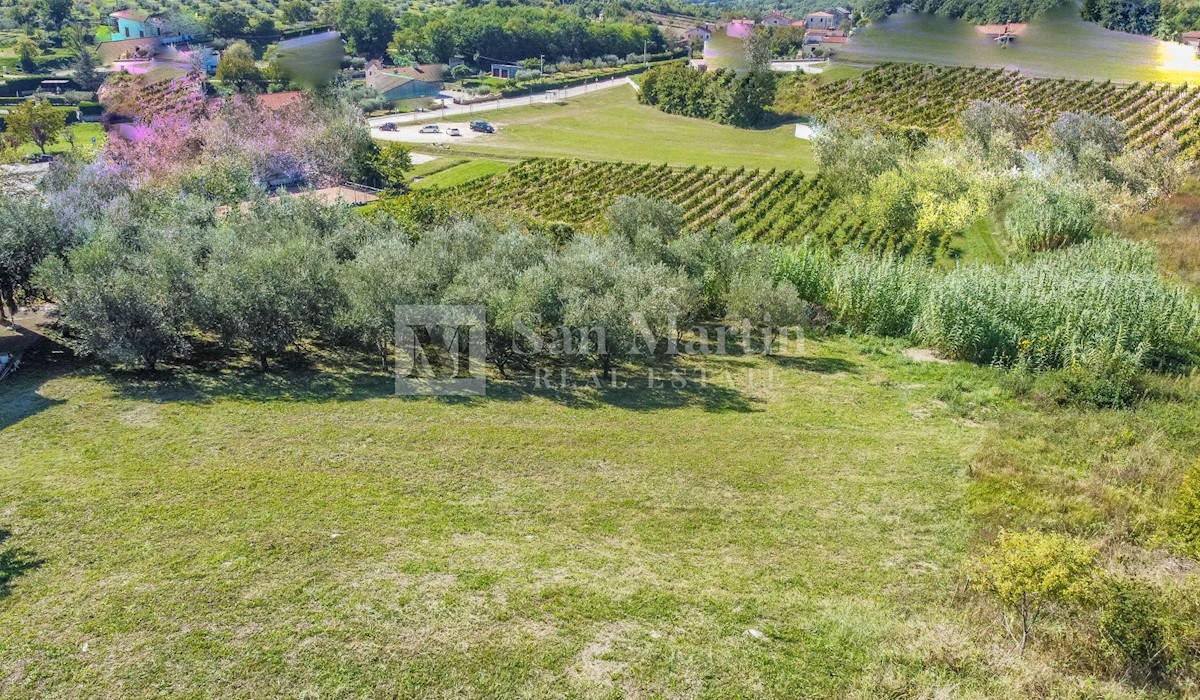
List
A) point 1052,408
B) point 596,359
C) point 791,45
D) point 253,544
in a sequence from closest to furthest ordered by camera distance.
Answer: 1. point 253,544
2. point 1052,408
3. point 596,359
4. point 791,45

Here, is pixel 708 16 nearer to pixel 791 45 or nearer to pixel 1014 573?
pixel 791 45

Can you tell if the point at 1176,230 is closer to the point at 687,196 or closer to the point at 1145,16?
the point at 687,196

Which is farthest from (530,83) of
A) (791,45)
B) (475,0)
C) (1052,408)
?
(1052,408)

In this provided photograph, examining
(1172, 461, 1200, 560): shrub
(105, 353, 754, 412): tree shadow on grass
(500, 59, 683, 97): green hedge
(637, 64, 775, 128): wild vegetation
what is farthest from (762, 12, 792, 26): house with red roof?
(1172, 461, 1200, 560): shrub

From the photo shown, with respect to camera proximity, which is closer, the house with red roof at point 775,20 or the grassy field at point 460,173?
the grassy field at point 460,173

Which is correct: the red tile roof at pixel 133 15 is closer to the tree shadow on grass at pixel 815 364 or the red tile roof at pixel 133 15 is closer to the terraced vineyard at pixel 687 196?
the terraced vineyard at pixel 687 196

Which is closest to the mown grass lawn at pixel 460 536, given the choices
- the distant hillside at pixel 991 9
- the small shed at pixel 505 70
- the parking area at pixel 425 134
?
the parking area at pixel 425 134
